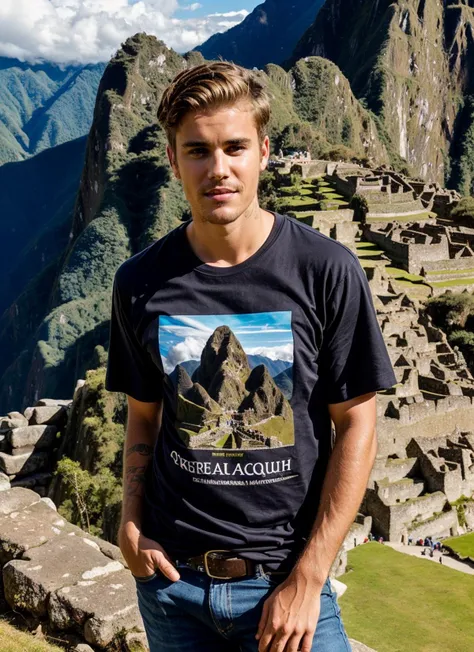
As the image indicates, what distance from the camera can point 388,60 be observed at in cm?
13325

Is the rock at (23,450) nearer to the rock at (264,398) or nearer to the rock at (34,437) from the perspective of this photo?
the rock at (34,437)

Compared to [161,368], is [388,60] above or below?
above

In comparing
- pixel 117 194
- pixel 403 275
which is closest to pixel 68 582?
pixel 403 275

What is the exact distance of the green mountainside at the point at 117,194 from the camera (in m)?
76.2

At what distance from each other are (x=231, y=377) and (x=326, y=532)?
581mm

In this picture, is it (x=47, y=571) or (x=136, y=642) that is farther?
(x=47, y=571)

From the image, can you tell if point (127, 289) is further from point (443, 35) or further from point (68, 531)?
point (443, 35)

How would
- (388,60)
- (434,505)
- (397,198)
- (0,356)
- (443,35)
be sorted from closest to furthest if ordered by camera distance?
(434,505) < (397,198) < (0,356) < (388,60) < (443,35)

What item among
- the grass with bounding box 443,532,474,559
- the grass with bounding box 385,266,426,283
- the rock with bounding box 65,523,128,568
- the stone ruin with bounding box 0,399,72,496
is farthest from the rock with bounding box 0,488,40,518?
the grass with bounding box 385,266,426,283

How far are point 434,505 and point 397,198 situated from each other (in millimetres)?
27179

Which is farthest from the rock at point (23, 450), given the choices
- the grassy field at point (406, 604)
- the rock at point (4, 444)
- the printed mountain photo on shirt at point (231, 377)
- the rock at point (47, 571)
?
the printed mountain photo on shirt at point (231, 377)

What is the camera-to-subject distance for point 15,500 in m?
5.65

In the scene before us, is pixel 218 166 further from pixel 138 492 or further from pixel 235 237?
pixel 138 492

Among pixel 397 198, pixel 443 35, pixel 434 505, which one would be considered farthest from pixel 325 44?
pixel 434 505
